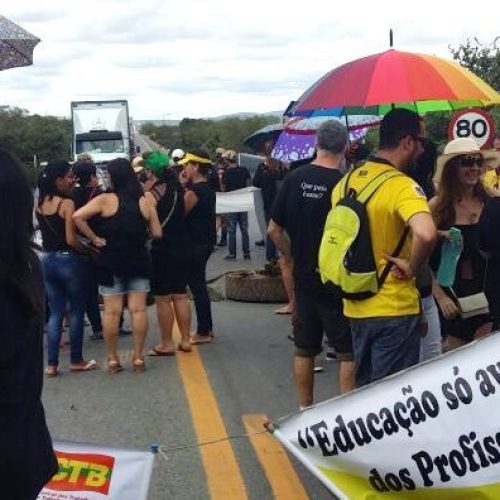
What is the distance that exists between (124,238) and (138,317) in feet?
2.21

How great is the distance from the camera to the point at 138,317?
707 centimetres

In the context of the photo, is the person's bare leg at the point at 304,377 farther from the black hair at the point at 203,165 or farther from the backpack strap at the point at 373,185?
the black hair at the point at 203,165

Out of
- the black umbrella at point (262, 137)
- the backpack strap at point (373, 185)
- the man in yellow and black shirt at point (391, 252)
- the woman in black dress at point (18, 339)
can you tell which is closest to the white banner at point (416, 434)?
the man in yellow and black shirt at point (391, 252)

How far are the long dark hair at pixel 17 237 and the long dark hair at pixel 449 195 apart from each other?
288cm

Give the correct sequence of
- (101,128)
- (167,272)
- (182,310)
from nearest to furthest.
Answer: (167,272)
(182,310)
(101,128)

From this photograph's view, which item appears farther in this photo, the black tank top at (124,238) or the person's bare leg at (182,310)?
the person's bare leg at (182,310)

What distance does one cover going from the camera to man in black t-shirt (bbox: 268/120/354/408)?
5.05 m

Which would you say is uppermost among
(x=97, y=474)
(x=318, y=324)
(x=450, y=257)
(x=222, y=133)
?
(x=222, y=133)

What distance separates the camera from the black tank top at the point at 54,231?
280 inches

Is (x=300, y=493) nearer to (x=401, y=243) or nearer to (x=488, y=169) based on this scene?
(x=401, y=243)

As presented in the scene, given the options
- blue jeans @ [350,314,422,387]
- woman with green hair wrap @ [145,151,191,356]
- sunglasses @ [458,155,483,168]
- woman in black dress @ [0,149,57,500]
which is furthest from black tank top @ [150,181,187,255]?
woman in black dress @ [0,149,57,500]

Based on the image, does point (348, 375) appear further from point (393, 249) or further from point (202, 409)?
point (202, 409)

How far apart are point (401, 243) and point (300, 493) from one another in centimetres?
142

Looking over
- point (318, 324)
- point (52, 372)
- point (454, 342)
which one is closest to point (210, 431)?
point (318, 324)
